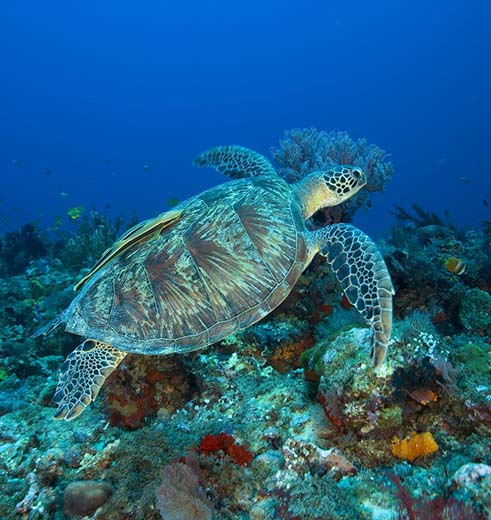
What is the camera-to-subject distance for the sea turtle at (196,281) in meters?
3.03

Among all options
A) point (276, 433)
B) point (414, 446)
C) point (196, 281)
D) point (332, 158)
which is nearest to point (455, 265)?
point (332, 158)

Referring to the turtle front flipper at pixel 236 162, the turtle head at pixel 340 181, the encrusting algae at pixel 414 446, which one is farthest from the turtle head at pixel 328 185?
the encrusting algae at pixel 414 446

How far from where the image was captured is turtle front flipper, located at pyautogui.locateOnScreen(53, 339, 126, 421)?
10.1ft

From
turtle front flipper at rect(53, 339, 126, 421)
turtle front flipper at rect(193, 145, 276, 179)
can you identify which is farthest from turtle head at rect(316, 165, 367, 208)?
turtle front flipper at rect(53, 339, 126, 421)

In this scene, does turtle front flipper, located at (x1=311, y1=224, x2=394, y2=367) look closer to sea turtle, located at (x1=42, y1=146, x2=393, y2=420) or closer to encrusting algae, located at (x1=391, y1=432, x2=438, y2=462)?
sea turtle, located at (x1=42, y1=146, x2=393, y2=420)

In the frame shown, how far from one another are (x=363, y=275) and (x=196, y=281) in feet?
4.84

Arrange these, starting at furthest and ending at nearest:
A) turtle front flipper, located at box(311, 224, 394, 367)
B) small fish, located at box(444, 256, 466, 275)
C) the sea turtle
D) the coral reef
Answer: small fish, located at box(444, 256, 466, 275), the sea turtle, turtle front flipper, located at box(311, 224, 394, 367), the coral reef

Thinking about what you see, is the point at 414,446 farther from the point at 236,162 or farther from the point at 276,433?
the point at 236,162

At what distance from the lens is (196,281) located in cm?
318

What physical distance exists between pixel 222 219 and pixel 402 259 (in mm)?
2777

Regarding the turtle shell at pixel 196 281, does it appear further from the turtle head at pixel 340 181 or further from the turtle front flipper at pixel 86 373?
the turtle head at pixel 340 181

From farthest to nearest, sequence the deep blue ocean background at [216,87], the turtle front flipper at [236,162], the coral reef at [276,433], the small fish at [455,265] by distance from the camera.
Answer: the deep blue ocean background at [216,87]
the turtle front flipper at [236,162]
the small fish at [455,265]
the coral reef at [276,433]

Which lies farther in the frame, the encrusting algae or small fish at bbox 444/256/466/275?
small fish at bbox 444/256/466/275

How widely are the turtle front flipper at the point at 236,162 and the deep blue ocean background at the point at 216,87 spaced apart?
265 ft
